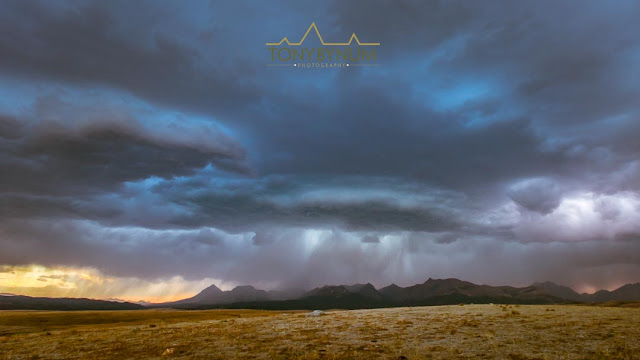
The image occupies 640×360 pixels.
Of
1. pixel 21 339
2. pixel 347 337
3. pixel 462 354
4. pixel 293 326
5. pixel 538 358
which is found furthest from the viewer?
pixel 293 326

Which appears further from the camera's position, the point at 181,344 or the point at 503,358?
the point at 181,344

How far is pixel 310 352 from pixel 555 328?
79.0 ft

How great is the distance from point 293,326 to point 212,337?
34.4 feet

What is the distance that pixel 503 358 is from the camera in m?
24.8

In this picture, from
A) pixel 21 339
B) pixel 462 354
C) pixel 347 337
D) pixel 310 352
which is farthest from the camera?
pixel 21 339

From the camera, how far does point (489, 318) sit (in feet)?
146

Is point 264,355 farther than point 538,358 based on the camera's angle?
Yes

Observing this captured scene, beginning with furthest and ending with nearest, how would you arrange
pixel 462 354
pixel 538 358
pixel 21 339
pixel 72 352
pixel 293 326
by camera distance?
pixel 293 326 → pixel 21 339 → pixel 72 352 → pixel 462 354 → pixel 538 358

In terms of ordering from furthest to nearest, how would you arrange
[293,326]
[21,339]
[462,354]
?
[293,326] → [21,339] → [462,354]

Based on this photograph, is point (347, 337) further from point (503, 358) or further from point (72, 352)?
point (72, 352)

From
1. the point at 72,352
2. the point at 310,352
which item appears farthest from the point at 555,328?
the point at 72,352

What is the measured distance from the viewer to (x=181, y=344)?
3256cm

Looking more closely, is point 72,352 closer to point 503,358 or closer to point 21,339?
point 21,339

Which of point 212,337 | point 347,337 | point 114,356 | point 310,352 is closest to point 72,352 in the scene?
point 114,356
